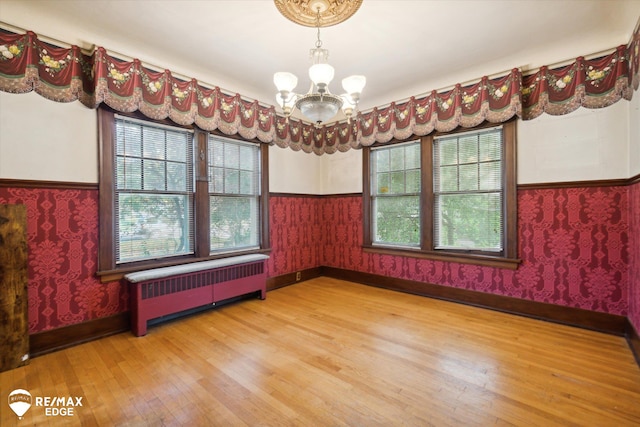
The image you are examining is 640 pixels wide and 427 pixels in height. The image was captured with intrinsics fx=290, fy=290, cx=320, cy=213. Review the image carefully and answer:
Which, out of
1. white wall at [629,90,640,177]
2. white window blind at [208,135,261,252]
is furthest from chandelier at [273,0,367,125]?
white wall at [629,90,640,177]

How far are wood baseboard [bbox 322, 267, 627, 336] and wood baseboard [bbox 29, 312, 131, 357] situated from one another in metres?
3.39

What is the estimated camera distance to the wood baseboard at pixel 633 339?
95.6 inches

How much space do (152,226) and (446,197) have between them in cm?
385

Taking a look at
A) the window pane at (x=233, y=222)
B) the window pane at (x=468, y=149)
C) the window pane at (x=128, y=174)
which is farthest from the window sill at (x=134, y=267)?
the window pane at (x=468, y=149)

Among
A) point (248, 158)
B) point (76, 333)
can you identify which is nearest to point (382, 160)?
point (248, 158)

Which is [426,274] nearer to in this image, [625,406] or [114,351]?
[625,406]

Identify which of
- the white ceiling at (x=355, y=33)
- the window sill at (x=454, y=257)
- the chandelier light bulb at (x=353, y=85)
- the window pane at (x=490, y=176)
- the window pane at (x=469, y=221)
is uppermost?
the white ceiling at (x=355, y=33)

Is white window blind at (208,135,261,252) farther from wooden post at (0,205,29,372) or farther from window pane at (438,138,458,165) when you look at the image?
window pane at (438,138,458,165)

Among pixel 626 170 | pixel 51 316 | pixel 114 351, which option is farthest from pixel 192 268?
pixel 626 170

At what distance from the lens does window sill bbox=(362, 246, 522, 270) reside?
3543 millimetres

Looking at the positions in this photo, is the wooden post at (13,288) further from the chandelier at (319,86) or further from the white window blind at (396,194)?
the white window blind at (396,194)

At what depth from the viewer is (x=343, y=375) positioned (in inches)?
88.4

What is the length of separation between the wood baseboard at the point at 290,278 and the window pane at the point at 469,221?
88.7 inches

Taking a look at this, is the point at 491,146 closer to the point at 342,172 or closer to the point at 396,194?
the point at 396,194
